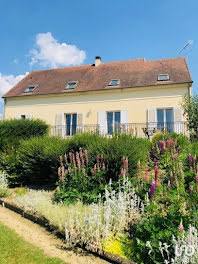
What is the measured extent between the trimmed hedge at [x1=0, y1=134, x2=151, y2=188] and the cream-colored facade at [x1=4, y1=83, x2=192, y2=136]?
9233 millimetres

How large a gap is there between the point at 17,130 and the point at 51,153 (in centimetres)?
477

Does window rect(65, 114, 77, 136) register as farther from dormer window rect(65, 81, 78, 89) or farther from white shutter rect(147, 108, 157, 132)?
white shutter rect(147, 108, 157, 132)

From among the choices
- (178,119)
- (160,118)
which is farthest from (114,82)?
(178,119)

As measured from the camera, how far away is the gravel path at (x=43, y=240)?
2.85 meters

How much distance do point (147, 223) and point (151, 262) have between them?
16.2 inches

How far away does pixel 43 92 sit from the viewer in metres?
17.9

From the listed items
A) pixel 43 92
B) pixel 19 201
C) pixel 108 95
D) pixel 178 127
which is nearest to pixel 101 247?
pixel 19 201

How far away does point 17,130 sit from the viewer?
10156 millimetres

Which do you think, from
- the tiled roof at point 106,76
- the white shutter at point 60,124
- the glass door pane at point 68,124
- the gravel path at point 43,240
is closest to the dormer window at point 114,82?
the tiled roof at point 106,76

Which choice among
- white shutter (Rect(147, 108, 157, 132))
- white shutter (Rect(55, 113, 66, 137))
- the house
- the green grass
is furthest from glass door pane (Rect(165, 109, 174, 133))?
the green grass

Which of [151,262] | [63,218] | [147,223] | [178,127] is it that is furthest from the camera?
[178,127]

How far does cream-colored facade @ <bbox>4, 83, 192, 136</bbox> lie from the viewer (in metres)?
15.0

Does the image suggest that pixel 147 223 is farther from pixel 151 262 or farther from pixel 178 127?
pixel 178 127

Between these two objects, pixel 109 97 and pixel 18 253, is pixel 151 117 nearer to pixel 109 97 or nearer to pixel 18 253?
pixel 109 97
